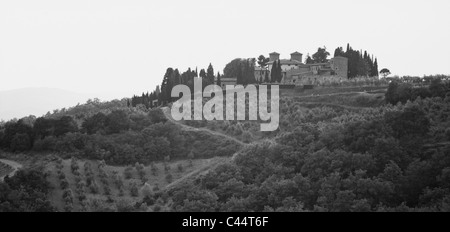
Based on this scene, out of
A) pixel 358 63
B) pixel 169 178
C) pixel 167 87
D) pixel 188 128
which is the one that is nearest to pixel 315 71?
pixel 358 63

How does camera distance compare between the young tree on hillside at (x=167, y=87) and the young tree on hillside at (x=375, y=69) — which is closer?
the young tree on hillside at (x=167, y=87)

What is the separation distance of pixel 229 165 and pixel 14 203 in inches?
580

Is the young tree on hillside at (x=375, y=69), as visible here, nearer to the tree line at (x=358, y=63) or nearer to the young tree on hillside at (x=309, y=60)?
the tree line at (x=358, y=63)

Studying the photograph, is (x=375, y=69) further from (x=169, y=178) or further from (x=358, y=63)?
(x=169, y=178)

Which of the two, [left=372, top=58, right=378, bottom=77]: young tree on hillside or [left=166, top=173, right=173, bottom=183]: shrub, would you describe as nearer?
[left=166, top=173, right=173, bottom=183]: shrub

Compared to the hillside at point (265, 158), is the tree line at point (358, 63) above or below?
above

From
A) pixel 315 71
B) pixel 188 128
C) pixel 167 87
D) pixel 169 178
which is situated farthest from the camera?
pixel 315 71

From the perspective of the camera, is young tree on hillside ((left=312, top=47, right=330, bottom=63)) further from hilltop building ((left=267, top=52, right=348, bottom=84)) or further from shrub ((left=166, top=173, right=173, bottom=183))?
shrub ((left=166, top=173, right=173, bottom=183))

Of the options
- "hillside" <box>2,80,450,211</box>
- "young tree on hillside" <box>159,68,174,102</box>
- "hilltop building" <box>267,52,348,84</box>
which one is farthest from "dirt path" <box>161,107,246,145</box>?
"hilltop building" <box>267,52,348,84</box>

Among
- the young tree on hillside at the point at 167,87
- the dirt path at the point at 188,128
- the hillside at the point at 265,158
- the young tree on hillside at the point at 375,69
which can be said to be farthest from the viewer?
the young tree on hillside at the point at 375,69

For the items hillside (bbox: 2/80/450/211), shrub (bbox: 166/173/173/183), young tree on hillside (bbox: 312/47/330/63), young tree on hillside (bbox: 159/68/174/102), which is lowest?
shrub (bbox: 166/173/173/183)

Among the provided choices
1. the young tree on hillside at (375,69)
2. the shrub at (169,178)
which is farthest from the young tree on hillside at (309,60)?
Result: the shrub at (169,178)
